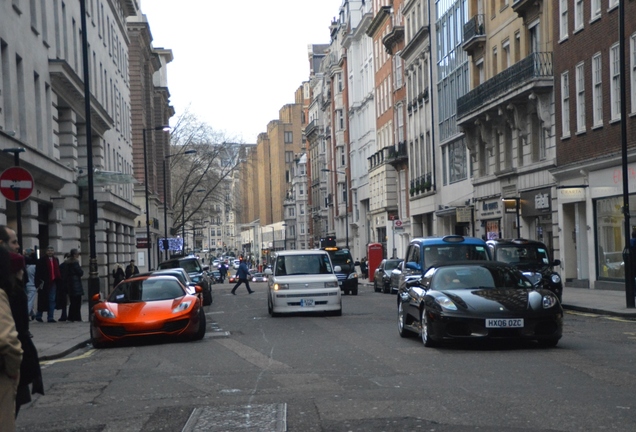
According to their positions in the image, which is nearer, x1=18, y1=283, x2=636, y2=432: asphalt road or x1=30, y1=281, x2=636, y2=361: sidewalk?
x1=18, y1=283, x2=636, y2=432: asphalt road

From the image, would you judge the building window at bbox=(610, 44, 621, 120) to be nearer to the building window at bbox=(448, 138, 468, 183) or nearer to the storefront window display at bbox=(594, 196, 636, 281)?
the storefront window display at bbox=(594, 196, 636, 281)

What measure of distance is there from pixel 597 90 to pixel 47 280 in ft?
61.1

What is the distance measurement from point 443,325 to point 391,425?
21.4 ft

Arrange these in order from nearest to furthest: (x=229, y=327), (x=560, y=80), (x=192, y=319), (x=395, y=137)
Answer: (x=192, y=319) → (x=229, y=327) → (x=560, y=80) → (x=395, y=137)

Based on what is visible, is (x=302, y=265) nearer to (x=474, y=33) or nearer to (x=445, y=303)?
(x=445, y=303)

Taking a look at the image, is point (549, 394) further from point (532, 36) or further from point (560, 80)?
point (532, 36)

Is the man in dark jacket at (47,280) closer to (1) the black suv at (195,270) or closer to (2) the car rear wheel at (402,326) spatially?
(1) the black suv at (195,270)

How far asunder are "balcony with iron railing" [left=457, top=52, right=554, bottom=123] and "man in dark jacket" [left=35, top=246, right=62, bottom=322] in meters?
19.9

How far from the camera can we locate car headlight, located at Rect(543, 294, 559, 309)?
15207 mm

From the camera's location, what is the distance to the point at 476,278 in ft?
53.9

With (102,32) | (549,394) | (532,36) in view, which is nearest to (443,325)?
(549,394)

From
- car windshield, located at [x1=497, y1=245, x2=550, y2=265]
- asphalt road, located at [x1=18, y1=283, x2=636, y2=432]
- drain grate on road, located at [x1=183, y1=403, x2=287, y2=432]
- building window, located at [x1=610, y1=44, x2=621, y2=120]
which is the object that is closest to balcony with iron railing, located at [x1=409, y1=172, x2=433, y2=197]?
building window, located at [x1=610, y1=44, x2=621, y2=120]

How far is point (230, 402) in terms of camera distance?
34.8 feet

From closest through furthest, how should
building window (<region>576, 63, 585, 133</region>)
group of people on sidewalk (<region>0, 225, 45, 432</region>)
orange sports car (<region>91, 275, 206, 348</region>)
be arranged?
group of people on sidewalk (<region>0, 225, 45, 432</region>), orange sports car (<region>91, 275, 206, 348</region>), building window (<region>576, 63, 585, 133</region>)
